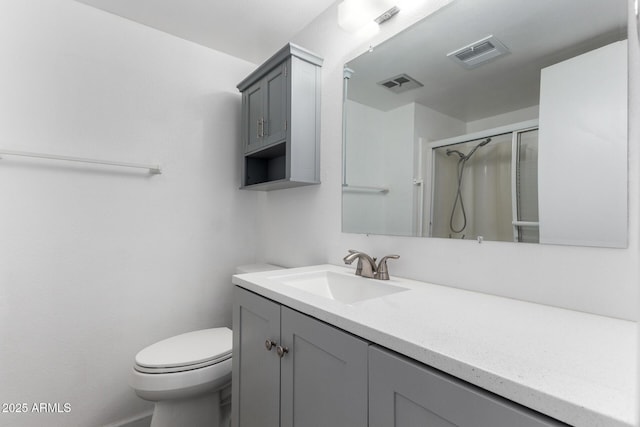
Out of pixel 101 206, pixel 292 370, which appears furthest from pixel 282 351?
pixel 101 206

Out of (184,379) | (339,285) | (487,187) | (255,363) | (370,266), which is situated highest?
(487,187)

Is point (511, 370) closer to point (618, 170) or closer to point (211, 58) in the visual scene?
point (618, 170)

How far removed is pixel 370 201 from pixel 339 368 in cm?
83

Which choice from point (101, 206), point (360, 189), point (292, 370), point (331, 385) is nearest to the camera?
point (331, 385)

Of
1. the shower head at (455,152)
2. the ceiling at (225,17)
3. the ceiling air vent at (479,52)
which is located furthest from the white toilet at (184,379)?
the ceiling at (225,17)

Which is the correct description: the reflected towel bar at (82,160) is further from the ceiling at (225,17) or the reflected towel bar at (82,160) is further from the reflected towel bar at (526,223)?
the reflected towel bar at (526,223)

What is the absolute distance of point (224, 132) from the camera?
2111 millimetres

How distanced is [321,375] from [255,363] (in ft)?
1.32

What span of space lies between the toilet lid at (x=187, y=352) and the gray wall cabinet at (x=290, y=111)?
93 centimetres

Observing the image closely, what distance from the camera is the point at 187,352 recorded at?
1.44m

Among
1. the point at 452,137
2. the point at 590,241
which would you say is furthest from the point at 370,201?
the point at 590,241

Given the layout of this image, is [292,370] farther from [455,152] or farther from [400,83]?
[400,83]

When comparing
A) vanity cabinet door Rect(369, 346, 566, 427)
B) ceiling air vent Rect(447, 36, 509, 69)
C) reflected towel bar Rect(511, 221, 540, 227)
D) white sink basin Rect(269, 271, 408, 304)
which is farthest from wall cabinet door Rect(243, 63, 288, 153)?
vanity cabinet door Rect(369, 346, 566, 427)

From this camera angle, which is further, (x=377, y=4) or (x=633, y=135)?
(x=377, y=4)
